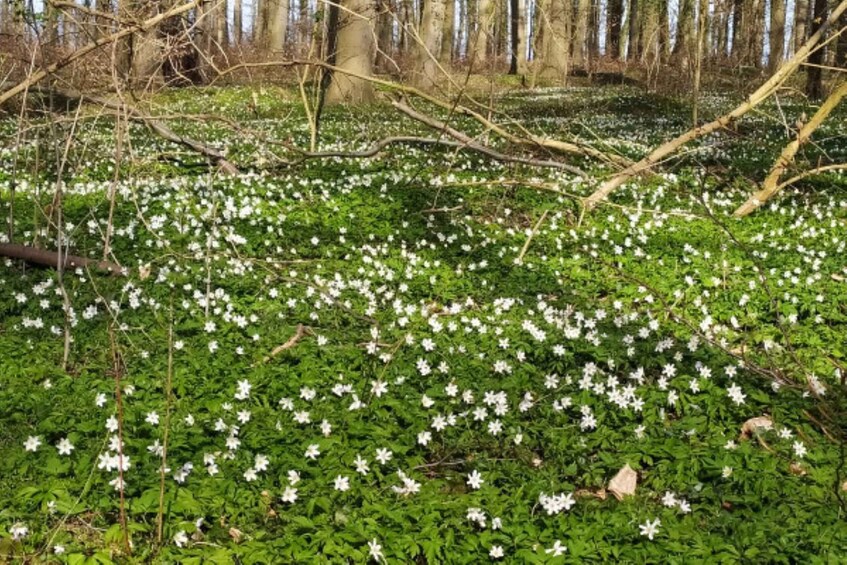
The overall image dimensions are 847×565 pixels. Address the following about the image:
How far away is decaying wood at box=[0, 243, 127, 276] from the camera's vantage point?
6.10 m

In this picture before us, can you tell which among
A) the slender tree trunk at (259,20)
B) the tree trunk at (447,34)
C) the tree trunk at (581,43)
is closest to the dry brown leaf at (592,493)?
the tree trunk at (447,34)

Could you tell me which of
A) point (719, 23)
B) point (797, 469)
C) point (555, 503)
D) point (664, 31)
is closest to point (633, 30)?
point (719, 23)

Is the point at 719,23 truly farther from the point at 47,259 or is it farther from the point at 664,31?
the point at 47,259

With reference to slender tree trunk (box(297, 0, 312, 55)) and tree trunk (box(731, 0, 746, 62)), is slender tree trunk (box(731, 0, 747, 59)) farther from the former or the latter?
slender tree trunk (box(297, 0, 312, 55))

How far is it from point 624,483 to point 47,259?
4.77m

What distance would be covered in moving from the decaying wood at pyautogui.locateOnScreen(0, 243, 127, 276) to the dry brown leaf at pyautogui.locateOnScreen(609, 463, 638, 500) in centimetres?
413

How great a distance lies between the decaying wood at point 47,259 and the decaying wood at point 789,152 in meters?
6.38

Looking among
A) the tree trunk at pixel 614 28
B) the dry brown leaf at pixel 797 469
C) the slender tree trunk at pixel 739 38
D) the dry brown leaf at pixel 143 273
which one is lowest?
the dry brown leaf at pixel 797 469

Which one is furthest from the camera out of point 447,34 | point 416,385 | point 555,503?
point 447,34

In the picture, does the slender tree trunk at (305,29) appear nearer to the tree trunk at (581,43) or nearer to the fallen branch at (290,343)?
the fallen branch at (290,343)

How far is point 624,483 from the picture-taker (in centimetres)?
384

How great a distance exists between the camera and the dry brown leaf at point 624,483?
3805 millimetres

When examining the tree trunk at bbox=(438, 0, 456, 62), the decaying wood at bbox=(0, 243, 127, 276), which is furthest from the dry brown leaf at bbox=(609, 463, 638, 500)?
the tree trunk at bbox=(438, 0, 456, 62)

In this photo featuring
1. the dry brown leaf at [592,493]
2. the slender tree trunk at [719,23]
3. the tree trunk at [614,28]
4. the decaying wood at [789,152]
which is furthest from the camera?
the tree trunk at [614,28]
